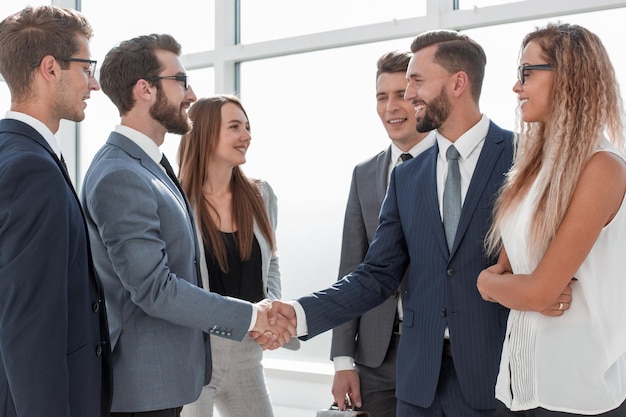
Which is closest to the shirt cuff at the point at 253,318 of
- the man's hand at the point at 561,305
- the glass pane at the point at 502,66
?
the man's hand at the point at 561,305

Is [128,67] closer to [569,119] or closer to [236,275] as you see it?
[236,275]

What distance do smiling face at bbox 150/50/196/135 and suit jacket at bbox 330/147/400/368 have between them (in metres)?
0.77

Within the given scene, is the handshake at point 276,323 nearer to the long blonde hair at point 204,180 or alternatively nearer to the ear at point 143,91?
the long blonde hair at point 204,180

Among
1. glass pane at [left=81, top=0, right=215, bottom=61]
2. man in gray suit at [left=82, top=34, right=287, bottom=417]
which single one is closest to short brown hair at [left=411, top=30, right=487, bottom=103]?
man in gray suit at [left=82, top=34, right=287, bottom=417]

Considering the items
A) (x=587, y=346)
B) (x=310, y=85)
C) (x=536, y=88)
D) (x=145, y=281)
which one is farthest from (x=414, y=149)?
(x=310, y=85)

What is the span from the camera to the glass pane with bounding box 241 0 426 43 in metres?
4.41

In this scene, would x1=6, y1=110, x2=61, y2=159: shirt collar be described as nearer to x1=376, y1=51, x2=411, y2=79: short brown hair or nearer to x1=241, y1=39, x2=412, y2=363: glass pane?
x1=376, y1=51, x2=411, y2=79: short brown hair

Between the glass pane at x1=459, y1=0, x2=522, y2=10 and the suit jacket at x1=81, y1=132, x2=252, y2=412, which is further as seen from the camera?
the glass pane at x1=459, y1=0, x2=522, y2=10

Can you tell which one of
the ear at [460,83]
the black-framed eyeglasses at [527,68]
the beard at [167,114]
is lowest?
the beard at [167,114]

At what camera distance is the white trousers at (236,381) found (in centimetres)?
311

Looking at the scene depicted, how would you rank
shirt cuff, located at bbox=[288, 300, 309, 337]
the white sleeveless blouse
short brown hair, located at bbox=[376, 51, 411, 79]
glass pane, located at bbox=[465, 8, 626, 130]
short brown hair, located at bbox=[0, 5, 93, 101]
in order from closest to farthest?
the white sleeveless blouse
short brown hair, located at bbox=[0, 5, 93, 101]
shirt cuff, located at bbox=[288, 300, 309, 337]
short brown hair, located at bbox=[376, 51, 411, 79]
glass pane, located at bbox=[465, 8, 626, 130]

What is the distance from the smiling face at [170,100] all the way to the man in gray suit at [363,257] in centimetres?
78

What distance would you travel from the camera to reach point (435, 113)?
8.43 ft

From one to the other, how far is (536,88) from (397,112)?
1065mm
